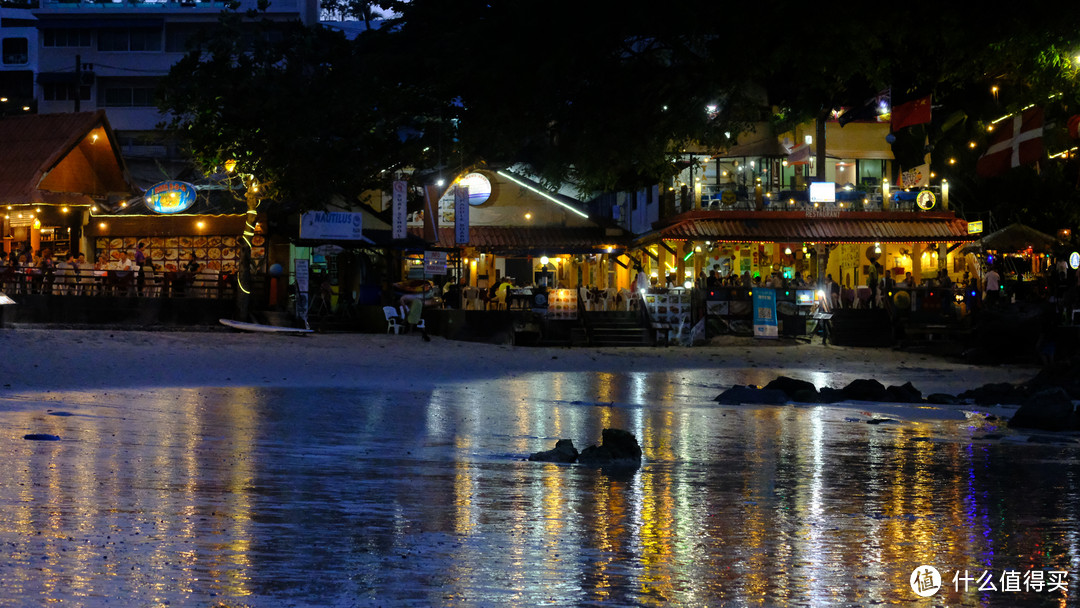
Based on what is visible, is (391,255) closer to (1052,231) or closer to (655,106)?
(655,106)

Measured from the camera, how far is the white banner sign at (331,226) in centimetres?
3522

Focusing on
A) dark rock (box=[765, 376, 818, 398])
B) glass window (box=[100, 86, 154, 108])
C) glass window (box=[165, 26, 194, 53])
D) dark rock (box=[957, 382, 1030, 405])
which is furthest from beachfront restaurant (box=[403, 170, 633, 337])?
glass window (box=[100, 86, 154, 108])

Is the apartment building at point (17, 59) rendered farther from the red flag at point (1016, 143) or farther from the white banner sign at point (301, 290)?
the red flag at point (1016, 143)

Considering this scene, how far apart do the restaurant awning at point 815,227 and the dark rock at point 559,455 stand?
2825 cm

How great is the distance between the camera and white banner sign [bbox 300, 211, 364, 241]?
3522 cm

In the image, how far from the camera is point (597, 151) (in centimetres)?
1616

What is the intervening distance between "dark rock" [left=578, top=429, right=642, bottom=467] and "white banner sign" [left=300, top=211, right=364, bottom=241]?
85.7 feet

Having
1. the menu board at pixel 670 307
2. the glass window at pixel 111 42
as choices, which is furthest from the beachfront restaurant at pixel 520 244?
the glass window at pixel 111 42

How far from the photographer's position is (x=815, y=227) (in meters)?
39.0

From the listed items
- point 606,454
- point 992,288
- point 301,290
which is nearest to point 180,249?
point 301,290

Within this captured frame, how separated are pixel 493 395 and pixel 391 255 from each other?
20.1 meters

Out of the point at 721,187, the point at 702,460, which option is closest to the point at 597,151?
the point at 702,460

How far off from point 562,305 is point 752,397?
17.1 metres

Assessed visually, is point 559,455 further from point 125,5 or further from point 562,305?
point 125,5
